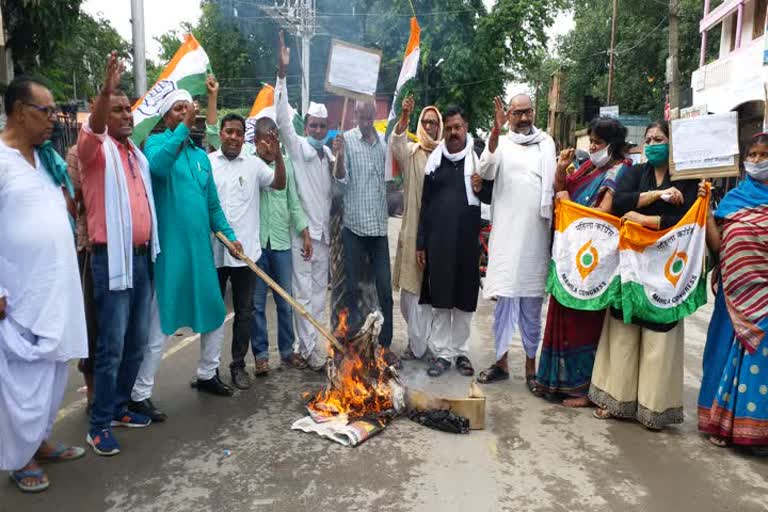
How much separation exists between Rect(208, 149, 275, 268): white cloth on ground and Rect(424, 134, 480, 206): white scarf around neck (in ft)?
4.46

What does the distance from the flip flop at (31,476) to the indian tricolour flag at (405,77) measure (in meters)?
3.09

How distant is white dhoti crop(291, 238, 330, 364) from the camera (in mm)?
4969

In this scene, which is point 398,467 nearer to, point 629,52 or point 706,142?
point 706,142

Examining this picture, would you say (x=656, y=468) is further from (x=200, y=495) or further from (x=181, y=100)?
(x=181, y=100)

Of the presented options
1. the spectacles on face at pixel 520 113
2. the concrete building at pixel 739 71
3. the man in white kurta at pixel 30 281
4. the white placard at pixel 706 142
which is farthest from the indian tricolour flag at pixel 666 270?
the concrete building at pixel 739 71

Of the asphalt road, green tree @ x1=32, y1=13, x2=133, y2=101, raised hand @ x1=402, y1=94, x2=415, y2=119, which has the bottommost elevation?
the asphalt road

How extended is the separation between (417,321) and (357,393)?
122 centimetres

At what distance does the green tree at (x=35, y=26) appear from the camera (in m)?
9.69

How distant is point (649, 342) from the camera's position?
3.92m

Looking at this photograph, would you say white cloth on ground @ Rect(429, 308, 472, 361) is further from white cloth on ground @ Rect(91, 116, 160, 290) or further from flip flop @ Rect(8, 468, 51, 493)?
flip flop @ Rect(8, 468, 51, 493)

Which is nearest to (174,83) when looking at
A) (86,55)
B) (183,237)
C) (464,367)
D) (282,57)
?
(282,57)

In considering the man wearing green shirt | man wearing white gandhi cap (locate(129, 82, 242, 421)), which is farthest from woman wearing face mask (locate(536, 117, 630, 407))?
man wearing white gandhi cap (locate(129, 82, 242, 421))

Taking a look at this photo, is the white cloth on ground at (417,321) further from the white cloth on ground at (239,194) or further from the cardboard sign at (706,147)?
the cardboard sign at (706,147)

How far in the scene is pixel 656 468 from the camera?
339cm
